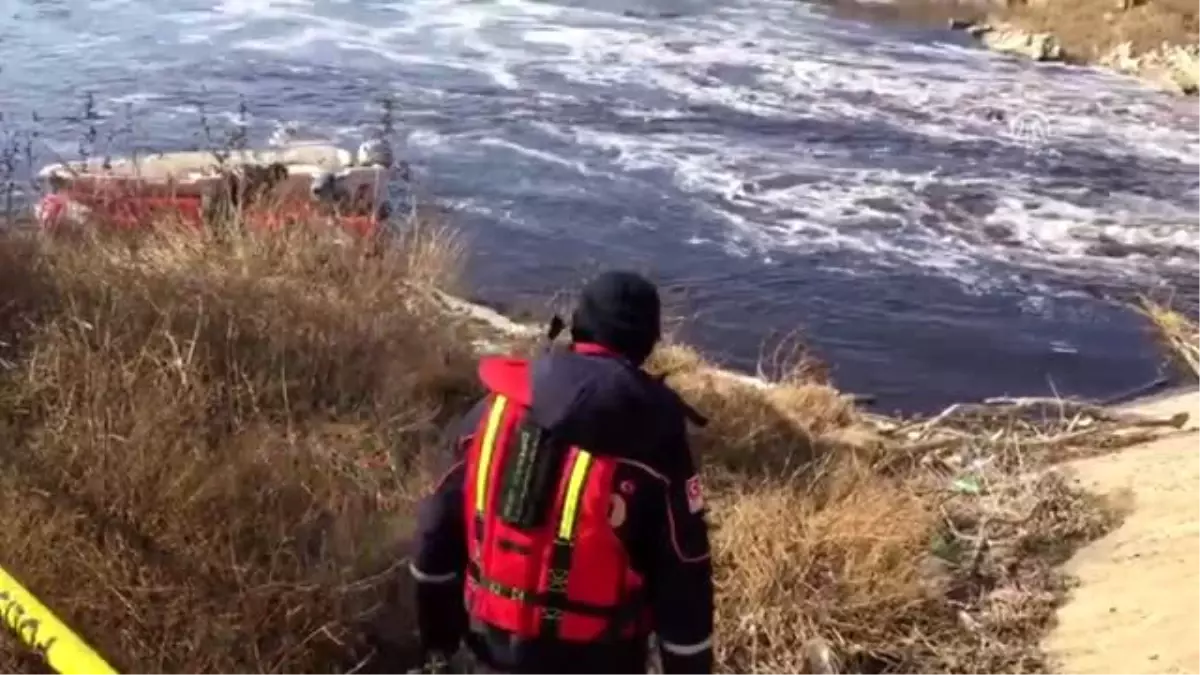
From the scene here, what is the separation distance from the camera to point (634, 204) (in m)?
18.1

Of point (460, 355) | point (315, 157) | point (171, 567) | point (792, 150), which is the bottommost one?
point (792, 150)

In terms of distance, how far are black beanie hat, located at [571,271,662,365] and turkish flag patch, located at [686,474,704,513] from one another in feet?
0.98

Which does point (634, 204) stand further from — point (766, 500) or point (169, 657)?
point (169, 657)

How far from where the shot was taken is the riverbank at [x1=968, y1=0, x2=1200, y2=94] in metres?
26.8

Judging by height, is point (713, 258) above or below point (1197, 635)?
below

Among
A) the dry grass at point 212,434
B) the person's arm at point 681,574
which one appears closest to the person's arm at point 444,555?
the person's arm at point 681,574

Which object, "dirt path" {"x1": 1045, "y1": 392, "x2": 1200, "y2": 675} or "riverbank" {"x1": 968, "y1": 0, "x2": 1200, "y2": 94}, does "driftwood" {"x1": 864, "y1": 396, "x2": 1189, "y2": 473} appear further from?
"riverbank" {"x1": 968, "y1": 0, "x2": 1200, "y2": 94}

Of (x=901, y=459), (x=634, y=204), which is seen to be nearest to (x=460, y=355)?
(x=901, y=459)

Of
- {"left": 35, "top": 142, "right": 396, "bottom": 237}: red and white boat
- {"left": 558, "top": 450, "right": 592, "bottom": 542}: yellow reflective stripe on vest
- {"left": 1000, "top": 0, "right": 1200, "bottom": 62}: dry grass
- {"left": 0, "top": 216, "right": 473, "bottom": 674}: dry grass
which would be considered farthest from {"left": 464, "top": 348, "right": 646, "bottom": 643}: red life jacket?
{"left": 1000, "top": 0, "right": 1200, "bottom": 62}: dry grass

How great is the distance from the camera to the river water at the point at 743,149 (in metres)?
15.3

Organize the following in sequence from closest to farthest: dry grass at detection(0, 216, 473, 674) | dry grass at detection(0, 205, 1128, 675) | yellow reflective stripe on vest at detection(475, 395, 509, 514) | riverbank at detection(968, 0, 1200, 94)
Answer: yellow reflective stripe on vest at detection(475, 395, 509, 514) < dry grass at detection(0, 216, 473, 674) < dry grass at detection(0, 205, 1128, 675) < riverbank at detection(968, 0, 1200, 94)

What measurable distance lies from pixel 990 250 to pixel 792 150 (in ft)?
13.2

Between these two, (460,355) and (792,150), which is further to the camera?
(792,150)

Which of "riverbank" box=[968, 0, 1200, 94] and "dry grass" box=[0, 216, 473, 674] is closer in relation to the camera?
"dry grass" box=[0, 216, 473, 674]
